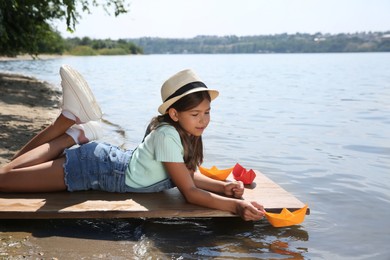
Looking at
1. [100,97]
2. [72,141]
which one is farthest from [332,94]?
[72,141]

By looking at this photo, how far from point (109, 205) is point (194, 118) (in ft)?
3.06

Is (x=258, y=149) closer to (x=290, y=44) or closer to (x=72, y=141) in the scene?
(x=72, y=141)

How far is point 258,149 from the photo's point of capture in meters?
7.87

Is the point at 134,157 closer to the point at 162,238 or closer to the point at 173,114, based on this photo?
the point at 173,114

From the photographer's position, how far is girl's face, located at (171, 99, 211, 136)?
3.80 m

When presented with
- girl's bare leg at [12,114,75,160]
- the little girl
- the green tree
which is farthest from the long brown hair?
the green tree

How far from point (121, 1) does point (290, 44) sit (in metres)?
98.8

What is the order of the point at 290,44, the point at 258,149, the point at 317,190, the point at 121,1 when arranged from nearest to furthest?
the point at 317,190 < the point at 258,149 < the point at 121,1 < the point at 290,44

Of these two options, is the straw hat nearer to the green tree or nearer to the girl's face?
the girl's face

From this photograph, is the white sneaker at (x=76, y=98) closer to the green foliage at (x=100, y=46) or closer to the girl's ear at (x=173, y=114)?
the girl's ear at (x=173, y=114)

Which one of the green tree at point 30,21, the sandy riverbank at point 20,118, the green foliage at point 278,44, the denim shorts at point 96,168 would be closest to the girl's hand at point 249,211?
the denim shorts at point 96,168

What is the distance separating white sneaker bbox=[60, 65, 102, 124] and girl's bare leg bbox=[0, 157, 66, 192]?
1.43 feet

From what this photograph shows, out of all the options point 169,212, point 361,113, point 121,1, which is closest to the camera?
point 169,212

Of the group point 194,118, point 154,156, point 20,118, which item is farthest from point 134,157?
point 20,118
